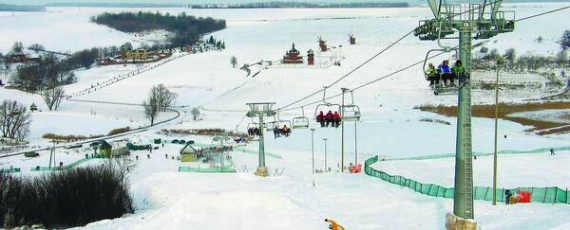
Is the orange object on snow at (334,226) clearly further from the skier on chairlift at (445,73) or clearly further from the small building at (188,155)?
the small building at (188,155)

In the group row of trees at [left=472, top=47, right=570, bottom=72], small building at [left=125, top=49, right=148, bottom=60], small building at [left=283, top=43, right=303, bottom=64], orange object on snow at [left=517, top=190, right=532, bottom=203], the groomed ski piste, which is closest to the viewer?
the groomed ski piste

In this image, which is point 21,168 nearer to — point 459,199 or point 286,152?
point 286,152

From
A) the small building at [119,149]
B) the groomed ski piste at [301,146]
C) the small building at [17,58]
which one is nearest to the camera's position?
the groomed ski piste at [301,146]

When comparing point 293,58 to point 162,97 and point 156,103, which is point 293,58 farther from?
point 156,103

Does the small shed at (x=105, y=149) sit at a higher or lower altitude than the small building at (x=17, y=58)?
lower

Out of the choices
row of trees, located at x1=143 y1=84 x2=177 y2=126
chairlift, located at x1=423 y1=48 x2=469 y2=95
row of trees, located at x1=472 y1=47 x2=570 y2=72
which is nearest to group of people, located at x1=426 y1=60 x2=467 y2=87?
chairlift, located at x1=423 y1=48 x2=469 y2=95

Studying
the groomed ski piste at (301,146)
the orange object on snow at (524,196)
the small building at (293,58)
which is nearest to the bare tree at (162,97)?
the groomed ski piste at (301,146)

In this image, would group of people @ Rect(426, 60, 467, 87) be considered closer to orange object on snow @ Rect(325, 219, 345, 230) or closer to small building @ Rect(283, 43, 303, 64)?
orange object on snow @ Rect(325, 219, 345, 230)
